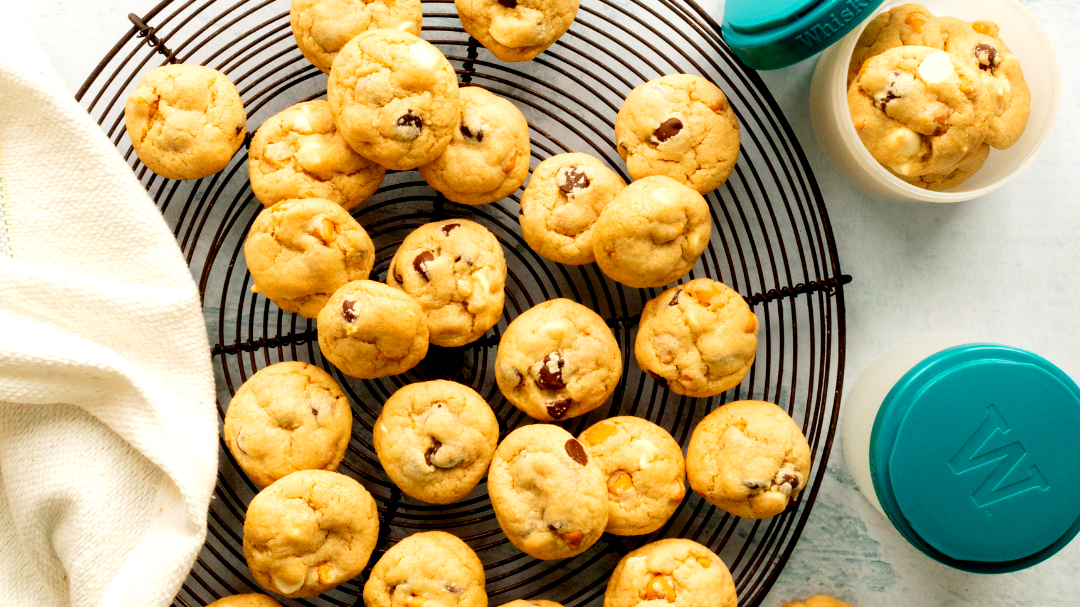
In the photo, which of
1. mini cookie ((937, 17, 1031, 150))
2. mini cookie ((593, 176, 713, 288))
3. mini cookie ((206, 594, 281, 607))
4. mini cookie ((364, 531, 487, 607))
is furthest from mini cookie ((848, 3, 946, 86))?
mini cookie ((206, 594, 281, 607))

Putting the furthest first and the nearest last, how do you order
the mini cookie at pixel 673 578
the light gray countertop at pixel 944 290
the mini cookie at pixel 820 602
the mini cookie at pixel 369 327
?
the light gray countertop at pixel 944 290
the mini cookie at pixel 820 602
the mini cookie at pixel 673 578
the mini cookie at pixel 369 327

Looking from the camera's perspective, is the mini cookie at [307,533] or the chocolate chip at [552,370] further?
the chocolate chip at [552,370]

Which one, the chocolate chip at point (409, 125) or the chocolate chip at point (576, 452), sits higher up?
the chocolate chip at point (409, 125)

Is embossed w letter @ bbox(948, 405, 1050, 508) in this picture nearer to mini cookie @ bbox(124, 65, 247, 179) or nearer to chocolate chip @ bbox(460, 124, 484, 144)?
chocolate chip @ bbox(460, 124, 484, 144)

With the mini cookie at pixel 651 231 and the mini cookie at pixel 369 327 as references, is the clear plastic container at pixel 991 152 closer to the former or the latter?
the mini cookie at pixel 651 231

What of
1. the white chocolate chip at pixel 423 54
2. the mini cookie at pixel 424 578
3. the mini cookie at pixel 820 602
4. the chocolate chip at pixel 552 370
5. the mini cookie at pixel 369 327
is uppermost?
the white chocolate chip at pixel 423 54

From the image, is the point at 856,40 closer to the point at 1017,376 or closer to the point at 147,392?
the point at 1017,376

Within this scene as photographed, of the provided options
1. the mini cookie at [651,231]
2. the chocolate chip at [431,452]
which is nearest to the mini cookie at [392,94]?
the mini cookie at [651,231]

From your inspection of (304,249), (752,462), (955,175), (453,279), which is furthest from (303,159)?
(955,175)

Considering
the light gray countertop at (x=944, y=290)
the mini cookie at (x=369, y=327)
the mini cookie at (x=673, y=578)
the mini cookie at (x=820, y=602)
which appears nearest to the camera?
the mini cookie at (x=369, y=327)
